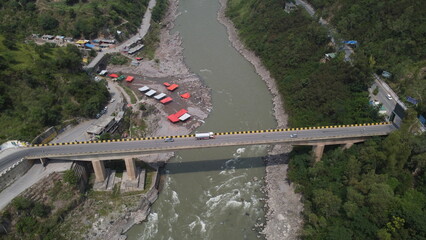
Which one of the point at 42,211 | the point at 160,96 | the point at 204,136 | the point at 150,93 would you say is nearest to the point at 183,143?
the point at 204,136

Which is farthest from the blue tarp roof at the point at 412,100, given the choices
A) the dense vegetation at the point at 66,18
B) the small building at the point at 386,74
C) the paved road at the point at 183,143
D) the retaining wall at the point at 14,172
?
the dense vegetation at the point at 66,18

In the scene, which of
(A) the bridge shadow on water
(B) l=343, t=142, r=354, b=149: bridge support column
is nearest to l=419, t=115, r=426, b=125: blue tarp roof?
(B) l=343, t=142, r=354, b=149: bridge support column

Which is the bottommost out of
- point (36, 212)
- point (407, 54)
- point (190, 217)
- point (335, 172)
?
point (190, 217)

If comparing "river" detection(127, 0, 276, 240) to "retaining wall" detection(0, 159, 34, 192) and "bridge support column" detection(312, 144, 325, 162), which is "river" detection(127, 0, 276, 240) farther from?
"retaining wall" detection(0, 159, 34, 192)

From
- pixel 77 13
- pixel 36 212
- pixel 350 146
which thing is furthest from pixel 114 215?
pixel 77 13

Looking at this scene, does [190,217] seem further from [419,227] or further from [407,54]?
[407,54]

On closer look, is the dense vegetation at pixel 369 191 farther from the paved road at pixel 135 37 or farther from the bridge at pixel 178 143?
the paved road at pixel 135 37
